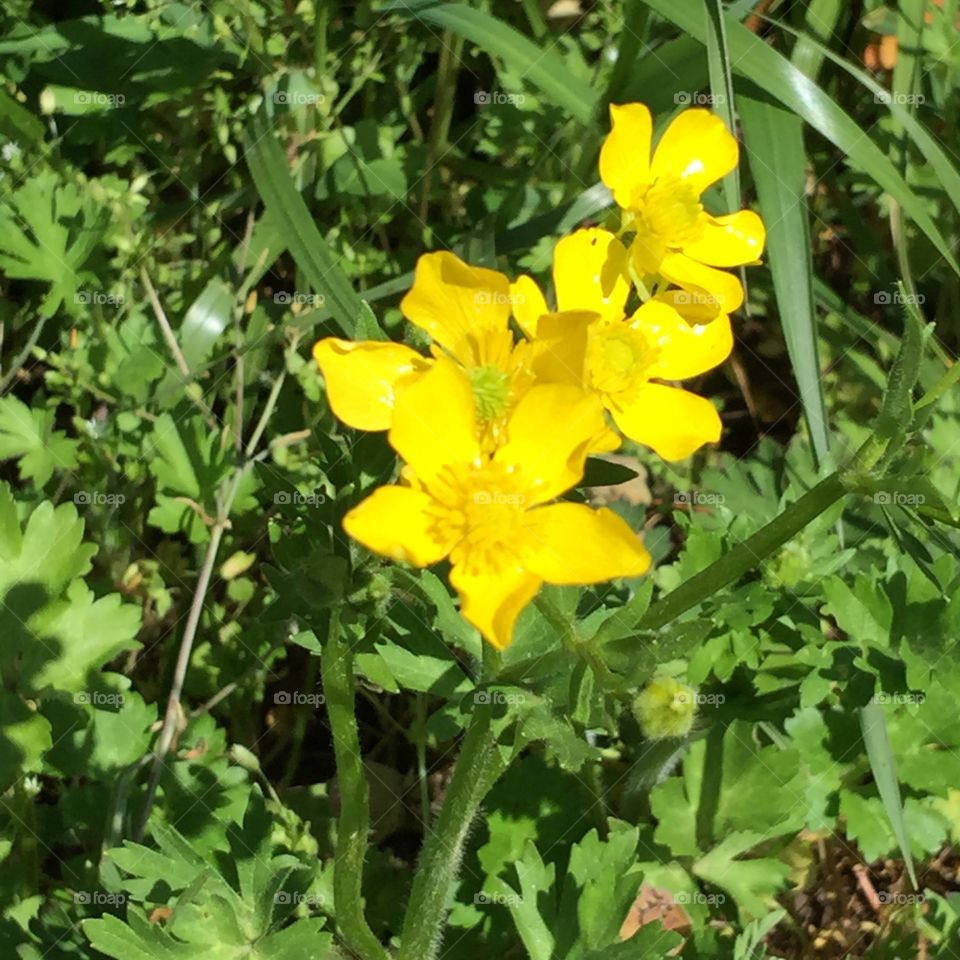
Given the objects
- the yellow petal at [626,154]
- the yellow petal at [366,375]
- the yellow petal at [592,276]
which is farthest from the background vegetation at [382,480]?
the yellow petal at [626,154]

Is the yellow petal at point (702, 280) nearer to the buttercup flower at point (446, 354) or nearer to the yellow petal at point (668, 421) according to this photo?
the yellow petal at point (668, 421)

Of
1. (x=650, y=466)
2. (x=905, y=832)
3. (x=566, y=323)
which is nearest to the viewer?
(x=566, y=323)

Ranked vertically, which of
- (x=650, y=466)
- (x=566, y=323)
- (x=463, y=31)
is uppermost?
(x=463, y=31)

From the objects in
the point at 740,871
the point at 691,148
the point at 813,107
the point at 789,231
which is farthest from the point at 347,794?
the point at 813,107

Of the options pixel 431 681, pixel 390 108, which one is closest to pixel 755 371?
pixel 390 108

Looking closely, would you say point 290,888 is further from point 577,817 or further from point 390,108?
point 390,108

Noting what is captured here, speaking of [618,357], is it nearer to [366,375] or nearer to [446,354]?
[446,354]
